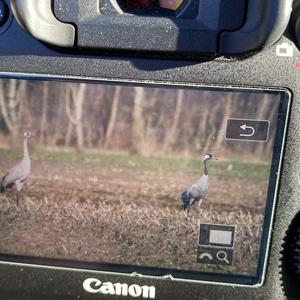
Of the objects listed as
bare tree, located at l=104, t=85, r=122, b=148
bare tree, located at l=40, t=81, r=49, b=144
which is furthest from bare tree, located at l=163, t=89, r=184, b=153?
bare tree, located at l=40, t=81, r=49, b=144

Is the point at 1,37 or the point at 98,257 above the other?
the point at 1,37

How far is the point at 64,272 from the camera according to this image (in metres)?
1.22

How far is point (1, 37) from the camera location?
1.13m

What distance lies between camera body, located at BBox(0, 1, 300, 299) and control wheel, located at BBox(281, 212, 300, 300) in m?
0.01

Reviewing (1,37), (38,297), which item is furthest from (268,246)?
(1,37)

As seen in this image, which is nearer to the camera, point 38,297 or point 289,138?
point 289,138

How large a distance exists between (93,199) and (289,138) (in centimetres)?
42

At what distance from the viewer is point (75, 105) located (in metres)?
1.12

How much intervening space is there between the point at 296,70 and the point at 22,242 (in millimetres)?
680

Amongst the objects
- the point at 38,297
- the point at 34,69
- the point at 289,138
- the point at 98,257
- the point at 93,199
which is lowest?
the point at 38,297

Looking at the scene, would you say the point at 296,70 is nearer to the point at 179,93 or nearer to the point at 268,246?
the point at 179,93

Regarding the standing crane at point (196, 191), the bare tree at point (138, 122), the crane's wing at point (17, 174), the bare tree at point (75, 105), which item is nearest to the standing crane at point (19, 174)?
the crane's wing at point (17, 174)

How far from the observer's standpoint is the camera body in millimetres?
1098

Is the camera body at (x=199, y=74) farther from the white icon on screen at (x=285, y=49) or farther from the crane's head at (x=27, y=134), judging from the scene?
the crane's head at (x=27, y=134)
